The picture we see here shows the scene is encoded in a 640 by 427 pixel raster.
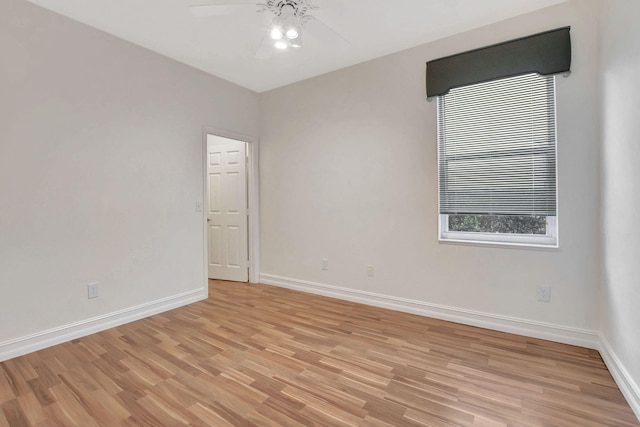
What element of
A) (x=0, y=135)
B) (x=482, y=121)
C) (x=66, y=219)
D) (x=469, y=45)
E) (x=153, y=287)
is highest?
(x=469, y=45)

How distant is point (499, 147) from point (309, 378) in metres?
A: 2.43

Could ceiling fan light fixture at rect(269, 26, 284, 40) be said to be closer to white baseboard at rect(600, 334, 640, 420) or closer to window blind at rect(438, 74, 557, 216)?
window blind at rect(438, 74, 557, 216)

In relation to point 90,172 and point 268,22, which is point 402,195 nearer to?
point 268,22

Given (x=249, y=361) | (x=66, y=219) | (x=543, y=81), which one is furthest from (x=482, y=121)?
(x=66, y=219)

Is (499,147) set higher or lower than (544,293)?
higher

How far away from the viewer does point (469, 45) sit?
275 centimetres

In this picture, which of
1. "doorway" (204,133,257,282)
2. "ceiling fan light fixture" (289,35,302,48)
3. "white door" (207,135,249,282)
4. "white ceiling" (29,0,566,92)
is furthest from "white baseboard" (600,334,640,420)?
"white door" (207,135,249,282)

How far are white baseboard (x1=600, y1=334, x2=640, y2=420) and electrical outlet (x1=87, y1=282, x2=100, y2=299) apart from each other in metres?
3.85

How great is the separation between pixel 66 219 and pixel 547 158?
4.00m

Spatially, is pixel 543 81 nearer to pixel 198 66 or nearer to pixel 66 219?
pixel 198 66

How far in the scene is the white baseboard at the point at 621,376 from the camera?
1.60 meters

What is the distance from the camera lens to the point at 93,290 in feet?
8.82

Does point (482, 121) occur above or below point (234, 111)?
below

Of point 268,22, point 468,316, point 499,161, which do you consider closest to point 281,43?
point 268,22
